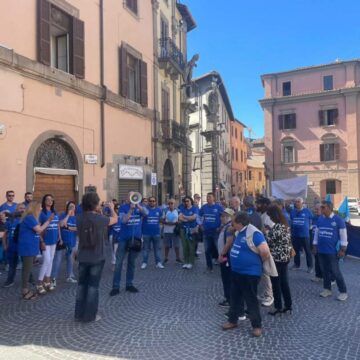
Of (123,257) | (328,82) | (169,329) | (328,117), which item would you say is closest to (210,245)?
(123,257)

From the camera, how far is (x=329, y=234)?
6.66m

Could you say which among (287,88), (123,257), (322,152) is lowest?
(123,257)

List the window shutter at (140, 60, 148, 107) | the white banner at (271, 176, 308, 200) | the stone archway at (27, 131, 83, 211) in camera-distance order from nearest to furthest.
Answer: the stone archway at (27, 131, 83, 211)
the white banner at (271, 176, 308, 200)
the window shutter at (140, 60, 148, 107)

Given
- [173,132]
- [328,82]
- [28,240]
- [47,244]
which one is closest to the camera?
[28,240]

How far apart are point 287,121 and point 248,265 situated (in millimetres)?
38067

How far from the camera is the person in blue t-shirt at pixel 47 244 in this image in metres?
6.88

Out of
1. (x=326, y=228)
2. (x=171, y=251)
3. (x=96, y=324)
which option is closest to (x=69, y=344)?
(x=96, y=324)

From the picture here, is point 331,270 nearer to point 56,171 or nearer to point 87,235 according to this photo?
point 87,235

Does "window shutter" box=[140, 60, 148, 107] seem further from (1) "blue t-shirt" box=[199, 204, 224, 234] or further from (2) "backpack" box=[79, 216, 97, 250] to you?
(2) "backpack" box=[79, 216, 97, 250]

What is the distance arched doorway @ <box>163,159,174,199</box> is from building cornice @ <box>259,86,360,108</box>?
2316cm

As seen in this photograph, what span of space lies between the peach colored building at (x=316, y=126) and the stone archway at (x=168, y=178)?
21.8 m

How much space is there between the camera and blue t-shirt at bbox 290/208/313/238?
29.8 feet

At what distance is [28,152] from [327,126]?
1353 inches

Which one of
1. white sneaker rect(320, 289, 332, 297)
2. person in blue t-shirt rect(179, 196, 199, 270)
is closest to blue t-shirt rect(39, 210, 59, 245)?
person in blue t-shirt rect(179, 196, 199, 270)
